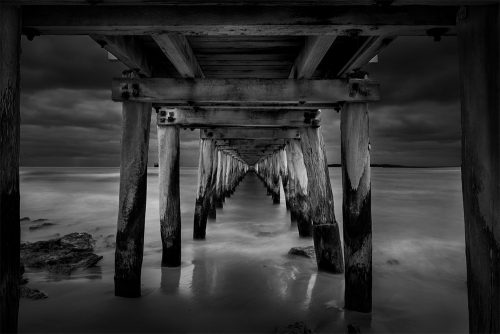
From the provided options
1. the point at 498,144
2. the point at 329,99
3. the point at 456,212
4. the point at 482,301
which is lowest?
the point at 456,212

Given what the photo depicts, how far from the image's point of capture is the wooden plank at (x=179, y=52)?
232 cm

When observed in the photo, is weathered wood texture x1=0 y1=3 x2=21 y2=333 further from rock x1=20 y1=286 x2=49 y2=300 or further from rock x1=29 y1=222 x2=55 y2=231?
rock x1=29 y1=222 x2=55 y2=231

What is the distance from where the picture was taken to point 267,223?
888cm

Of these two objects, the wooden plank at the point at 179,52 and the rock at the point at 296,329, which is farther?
the rock at the point at 296,329

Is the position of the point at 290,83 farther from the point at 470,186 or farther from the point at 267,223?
the point at 267,223

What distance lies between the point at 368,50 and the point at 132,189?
236 cm

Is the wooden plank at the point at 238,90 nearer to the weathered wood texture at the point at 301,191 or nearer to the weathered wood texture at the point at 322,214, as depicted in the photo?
the weathered wood texture at the point at 322,214

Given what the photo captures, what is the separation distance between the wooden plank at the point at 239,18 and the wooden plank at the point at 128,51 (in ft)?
1.22

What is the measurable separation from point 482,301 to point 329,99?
2.04 m

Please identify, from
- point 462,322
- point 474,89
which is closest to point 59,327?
point 474,89

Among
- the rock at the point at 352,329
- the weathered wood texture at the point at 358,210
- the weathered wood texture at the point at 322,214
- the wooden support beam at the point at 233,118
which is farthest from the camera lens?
the wooden support beam at the point at 233,118

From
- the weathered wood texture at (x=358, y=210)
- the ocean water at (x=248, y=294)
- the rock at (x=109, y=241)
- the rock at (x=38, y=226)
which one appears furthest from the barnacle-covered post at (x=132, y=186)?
the rock at (x=38, y=226)

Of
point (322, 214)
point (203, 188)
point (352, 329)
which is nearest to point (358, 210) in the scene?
point (352, 329)

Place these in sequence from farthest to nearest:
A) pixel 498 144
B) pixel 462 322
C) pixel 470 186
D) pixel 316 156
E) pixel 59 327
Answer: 1. pixel 316 156
2. pixel 462 322
3. pixel 59 327
4. pixel 470 186
5. pixel 498 144
